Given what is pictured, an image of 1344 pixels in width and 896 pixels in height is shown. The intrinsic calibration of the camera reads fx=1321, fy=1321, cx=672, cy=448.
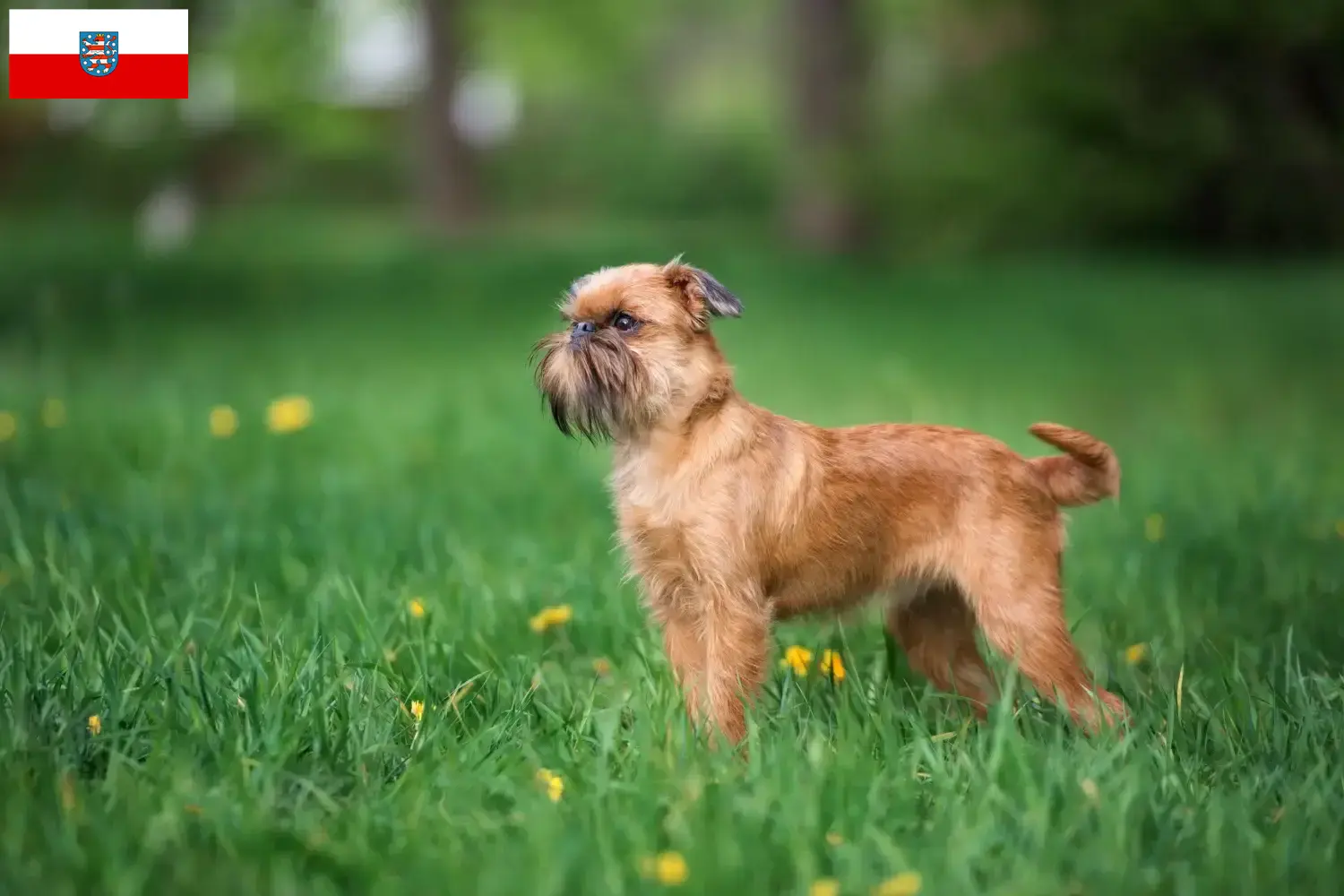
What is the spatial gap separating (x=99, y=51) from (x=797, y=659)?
4.66 meters

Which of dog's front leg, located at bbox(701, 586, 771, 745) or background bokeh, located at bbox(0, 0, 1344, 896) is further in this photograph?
dog's front leg, located at bbox(701, 586, 771, 745)

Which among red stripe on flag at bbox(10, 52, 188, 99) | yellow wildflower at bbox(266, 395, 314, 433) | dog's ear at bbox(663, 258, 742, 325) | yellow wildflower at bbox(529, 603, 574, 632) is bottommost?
yellow wildflower at bbox(529, 603, 574, 632)

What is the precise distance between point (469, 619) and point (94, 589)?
1.15 metres

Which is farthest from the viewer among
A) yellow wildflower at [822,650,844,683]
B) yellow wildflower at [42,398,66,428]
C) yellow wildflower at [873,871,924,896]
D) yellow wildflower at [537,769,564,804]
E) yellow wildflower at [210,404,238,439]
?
yellow wildflower at [42,398,66,428]

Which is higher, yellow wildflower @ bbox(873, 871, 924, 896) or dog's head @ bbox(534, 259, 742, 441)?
dog's head @ bbox(534, 259, 742, 441)

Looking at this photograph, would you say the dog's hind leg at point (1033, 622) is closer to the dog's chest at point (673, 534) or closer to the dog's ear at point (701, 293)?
the dog's chest at point (673, 534)

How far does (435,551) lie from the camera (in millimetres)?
5262

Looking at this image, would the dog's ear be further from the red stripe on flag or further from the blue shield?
the blue shield

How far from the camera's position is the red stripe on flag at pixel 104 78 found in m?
6.29

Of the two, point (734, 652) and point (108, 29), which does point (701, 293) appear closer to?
point (734, 652)

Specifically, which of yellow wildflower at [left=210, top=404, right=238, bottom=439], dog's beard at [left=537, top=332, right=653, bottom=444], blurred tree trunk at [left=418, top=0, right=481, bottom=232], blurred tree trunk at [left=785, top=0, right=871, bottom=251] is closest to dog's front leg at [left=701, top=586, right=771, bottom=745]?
dog's beard at [left=537, top=332, right=653, bottom=444]

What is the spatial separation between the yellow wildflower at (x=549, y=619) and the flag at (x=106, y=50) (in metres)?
3.53

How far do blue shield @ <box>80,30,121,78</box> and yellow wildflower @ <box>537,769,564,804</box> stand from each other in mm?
4680

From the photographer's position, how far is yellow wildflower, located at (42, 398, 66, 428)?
6.76 meters
